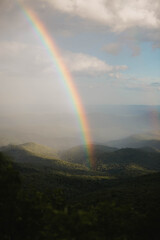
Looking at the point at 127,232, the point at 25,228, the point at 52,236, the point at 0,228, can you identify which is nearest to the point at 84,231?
the point at 52,236

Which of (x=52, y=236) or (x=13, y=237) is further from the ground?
(x=52, y=236)

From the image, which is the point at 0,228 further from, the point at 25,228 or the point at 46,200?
the point at 46,200

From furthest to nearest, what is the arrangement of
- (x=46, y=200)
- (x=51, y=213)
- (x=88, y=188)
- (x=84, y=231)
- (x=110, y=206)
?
1. (x=88, y=188)
2. (x=46, y=200)
3. (x=110, y=206)
4. (x=51, y=213)
5. (x=84, y=231)

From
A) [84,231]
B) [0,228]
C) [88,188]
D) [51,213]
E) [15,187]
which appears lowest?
[88,188]

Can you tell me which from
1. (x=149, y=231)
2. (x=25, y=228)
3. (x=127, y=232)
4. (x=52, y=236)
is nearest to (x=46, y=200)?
(x=25, y=228)

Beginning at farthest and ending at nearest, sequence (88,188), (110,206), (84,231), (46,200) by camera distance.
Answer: (88,188)
(46,200)
(110,206)
(84,231)

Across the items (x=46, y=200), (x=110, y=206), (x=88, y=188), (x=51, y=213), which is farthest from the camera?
(x=88, y=188)

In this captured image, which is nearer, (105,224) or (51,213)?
(51,213)

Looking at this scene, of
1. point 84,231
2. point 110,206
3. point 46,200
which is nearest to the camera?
point 84,231

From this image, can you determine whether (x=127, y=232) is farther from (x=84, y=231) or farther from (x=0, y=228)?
(x=0, y=228)
